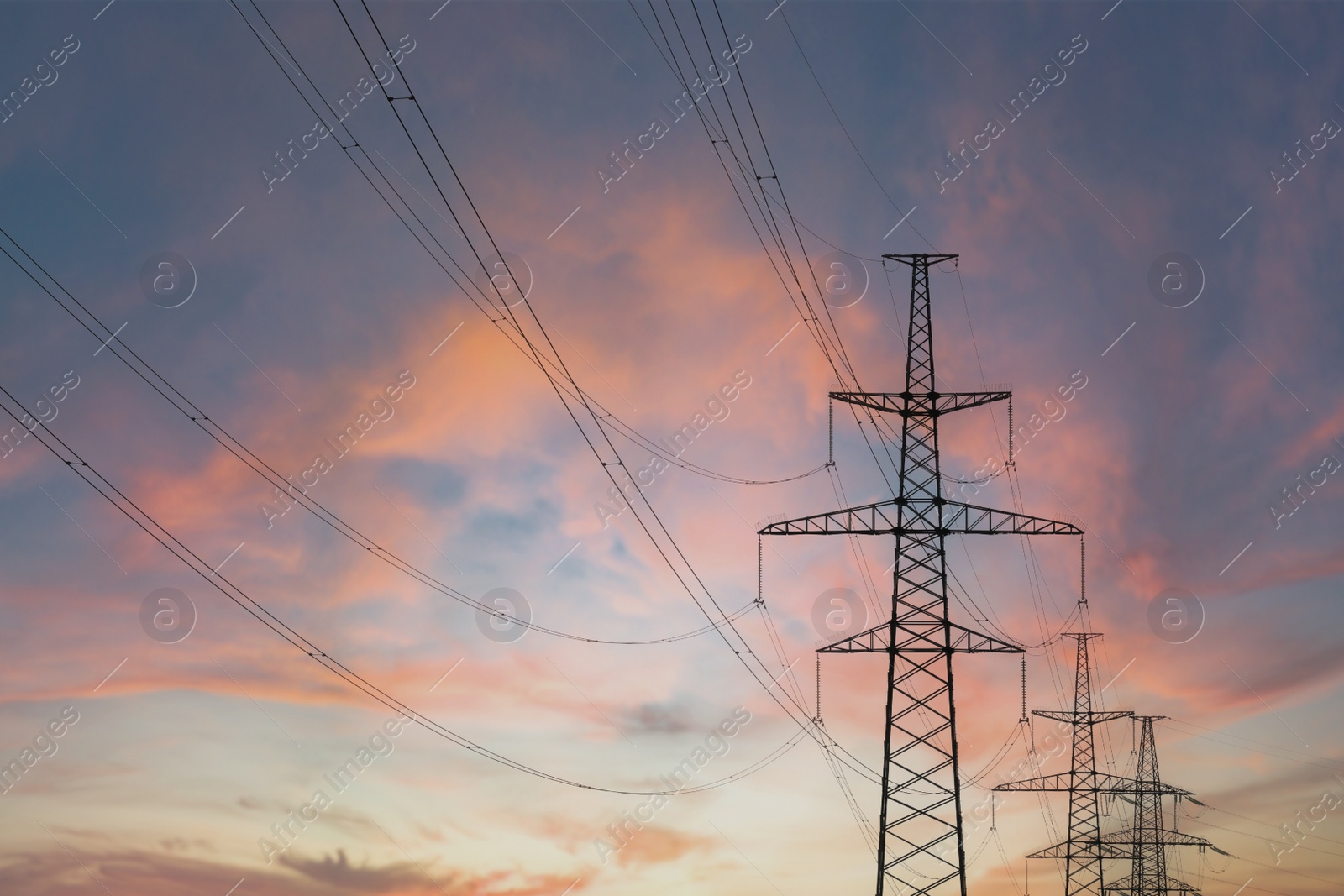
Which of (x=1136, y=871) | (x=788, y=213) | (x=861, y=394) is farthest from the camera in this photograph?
(x=1136, y=871)

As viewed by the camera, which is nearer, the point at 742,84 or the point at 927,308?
the point at 742,84

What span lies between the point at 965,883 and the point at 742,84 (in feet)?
83.9

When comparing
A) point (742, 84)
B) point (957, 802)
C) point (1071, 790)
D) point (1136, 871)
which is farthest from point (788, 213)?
point (1136, 871)

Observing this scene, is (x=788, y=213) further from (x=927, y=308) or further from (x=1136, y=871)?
(x=1136, y=871)

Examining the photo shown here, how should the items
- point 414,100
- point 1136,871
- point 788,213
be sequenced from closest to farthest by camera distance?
point 414,100 → point 788,213 → point 1136,871

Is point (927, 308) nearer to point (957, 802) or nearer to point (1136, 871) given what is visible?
point (957, 802)

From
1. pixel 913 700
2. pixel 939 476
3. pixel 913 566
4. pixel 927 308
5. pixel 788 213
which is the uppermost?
pixel 927 308

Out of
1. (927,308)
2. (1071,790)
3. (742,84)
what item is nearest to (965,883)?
(927,308)

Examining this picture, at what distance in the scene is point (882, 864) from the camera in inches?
1505

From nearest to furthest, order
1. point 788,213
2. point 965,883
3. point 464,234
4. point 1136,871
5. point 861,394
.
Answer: point 464,234 < point 788,213 < point 965,883 < point 861,394 < point 1136,871

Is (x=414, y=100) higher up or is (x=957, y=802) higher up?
(x=414, y=100)

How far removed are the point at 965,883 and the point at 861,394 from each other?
53.2 ft

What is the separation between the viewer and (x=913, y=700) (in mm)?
40469

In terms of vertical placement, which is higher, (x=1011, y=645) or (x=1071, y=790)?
(x=1071, y=790)
